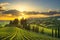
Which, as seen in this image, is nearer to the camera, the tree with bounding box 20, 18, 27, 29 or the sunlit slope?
the sunlit slope

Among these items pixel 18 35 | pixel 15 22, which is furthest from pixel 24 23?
pixel 18 35

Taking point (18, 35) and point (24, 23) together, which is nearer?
point (18, 35)

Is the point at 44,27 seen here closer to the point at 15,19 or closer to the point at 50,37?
the point at 50,37

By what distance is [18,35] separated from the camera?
15.8ft

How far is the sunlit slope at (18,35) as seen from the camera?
480 cm

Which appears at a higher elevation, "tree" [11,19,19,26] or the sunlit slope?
"tree" [11,19,19,26]

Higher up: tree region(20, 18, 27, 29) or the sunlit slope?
tree region(20, 18, 27, 29)

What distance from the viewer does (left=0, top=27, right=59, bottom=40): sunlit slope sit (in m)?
4.80

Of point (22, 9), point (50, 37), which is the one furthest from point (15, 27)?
point (50, 37)

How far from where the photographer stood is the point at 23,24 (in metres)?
4.95

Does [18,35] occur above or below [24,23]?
below

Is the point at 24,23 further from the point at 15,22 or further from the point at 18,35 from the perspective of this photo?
the point at 18,35

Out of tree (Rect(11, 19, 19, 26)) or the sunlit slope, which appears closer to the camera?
the sunlit slope

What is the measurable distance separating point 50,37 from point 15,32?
83cm
